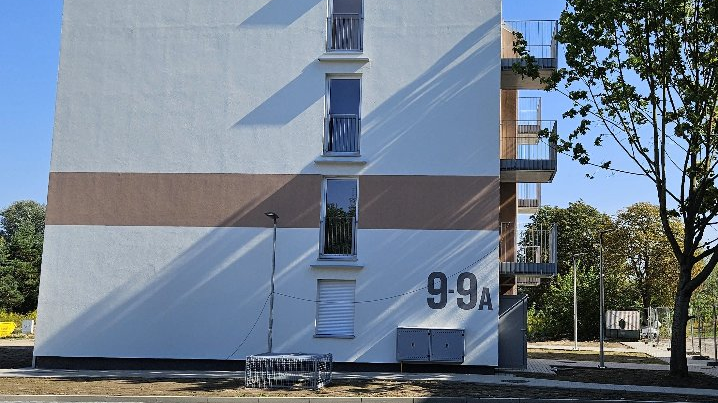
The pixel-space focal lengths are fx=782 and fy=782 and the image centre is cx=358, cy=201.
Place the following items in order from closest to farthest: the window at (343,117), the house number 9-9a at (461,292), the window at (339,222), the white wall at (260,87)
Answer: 1. the house number 9-9a at (461,292)
2. the window at (339,222)
3. the white wall at (260,87)
4. the window at (343,117)

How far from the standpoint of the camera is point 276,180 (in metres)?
21.2

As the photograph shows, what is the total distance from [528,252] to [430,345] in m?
4.88

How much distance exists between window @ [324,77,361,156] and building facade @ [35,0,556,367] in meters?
0.06

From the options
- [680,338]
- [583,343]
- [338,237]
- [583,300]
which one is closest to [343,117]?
[338,237]

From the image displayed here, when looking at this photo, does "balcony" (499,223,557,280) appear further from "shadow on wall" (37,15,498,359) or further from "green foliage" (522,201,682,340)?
"green foliage" (522,201,682,340)

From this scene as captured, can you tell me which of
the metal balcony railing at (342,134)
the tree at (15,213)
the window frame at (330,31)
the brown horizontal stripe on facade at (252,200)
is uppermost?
the tree at (15,213)

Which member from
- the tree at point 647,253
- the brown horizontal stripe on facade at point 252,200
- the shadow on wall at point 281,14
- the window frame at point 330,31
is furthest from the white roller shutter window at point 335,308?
the tree at point 647,253

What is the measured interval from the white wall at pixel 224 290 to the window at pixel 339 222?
32cm

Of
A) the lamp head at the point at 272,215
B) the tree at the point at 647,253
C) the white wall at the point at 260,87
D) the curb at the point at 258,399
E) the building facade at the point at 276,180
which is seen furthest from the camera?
the tree at the point at 647,253

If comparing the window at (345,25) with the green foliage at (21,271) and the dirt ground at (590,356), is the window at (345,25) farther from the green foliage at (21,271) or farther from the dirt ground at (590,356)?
the green foliage at (21,271)

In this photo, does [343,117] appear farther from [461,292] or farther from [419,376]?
[419,376]

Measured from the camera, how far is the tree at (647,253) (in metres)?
46.1

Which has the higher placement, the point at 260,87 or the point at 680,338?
the point at 260,87

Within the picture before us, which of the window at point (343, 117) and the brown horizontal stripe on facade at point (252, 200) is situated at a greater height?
the window at point (343, 117)
